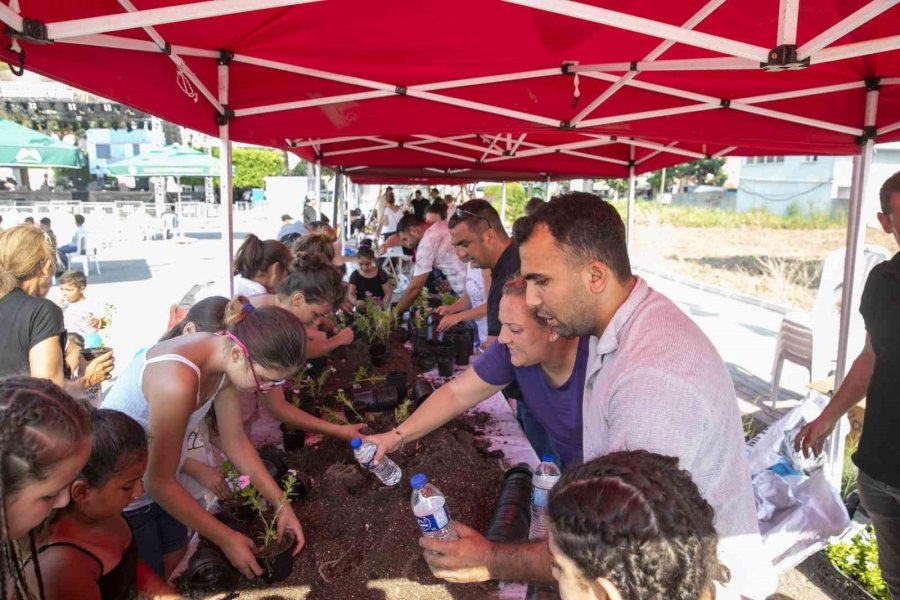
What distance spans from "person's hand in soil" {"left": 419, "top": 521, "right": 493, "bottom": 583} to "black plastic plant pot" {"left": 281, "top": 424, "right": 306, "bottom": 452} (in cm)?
151

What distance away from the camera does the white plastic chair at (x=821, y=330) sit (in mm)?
5180

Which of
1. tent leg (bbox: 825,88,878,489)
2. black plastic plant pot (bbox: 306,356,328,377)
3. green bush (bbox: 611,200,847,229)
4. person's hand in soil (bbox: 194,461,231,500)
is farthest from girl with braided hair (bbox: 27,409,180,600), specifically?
green bush (bbox: 611,200,847,229)

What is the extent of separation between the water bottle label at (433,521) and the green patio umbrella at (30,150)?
41.0ft

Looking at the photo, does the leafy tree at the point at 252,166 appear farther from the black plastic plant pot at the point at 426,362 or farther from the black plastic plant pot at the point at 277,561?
the black plastic plant pot at the point at 277,561

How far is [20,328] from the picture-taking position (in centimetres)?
260

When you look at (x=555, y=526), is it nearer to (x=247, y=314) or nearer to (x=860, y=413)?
(x=247, y=314)

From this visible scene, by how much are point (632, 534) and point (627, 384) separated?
40 centimetres

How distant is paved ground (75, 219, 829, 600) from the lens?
20.1 feet

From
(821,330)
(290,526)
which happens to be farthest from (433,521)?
(821,330)

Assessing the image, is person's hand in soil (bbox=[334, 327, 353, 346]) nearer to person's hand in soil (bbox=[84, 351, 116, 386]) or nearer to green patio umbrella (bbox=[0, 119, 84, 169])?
person's hand in soil (bbox=[84, 351, 116, 386])

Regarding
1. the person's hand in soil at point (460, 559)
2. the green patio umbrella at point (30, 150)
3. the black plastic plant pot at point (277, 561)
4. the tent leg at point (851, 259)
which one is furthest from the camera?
the green patio umbrella at point (30, 150)

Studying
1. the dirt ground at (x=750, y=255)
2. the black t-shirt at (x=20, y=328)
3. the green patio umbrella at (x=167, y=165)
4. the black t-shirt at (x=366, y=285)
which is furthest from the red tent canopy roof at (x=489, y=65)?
the green patio umbrella at (x=167, y=165)

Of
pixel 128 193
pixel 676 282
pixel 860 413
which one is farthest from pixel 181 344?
pixel 128 193

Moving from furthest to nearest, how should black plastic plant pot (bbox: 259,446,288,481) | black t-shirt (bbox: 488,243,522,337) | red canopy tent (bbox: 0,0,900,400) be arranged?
black t-shirt (bbox: 488,243,522,337) < black plastic plant pot (bbox: 259,446,288,481) < red canopy tent (bbox: 0,0,900,400)
